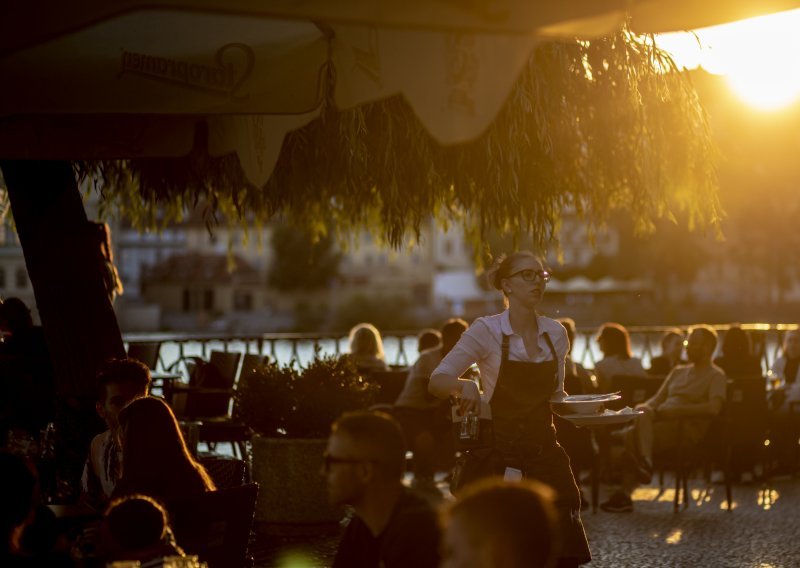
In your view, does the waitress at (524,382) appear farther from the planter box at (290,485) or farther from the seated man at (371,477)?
the planter box at (290,485)

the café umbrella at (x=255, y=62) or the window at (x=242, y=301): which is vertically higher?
the café umbrella at (x=255, y=62)

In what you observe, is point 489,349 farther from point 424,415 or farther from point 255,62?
point 424,415

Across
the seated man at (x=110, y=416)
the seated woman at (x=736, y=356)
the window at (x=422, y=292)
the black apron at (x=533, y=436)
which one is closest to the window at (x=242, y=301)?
the window at (x=422, y=292)

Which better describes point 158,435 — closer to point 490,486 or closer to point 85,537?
point 85,537

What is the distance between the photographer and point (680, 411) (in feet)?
37.6

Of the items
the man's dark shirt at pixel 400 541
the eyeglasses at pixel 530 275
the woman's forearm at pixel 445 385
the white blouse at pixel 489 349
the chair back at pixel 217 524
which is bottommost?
the chair back at pixel 217 524

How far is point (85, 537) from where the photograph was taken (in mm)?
4336

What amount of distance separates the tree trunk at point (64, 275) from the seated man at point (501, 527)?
20.8 ft

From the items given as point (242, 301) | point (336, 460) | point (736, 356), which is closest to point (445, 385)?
point (336, 460)

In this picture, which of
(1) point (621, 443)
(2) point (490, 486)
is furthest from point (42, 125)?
(1) point (621, 443)

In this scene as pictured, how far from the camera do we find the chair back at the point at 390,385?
1238cm

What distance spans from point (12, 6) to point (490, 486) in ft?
8.61

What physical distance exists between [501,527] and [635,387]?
9.28 meters

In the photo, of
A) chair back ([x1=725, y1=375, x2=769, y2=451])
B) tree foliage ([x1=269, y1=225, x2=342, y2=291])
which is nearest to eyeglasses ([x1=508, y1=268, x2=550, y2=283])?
chair back ([x1=725, y1=375, x2=769, y2=451])
